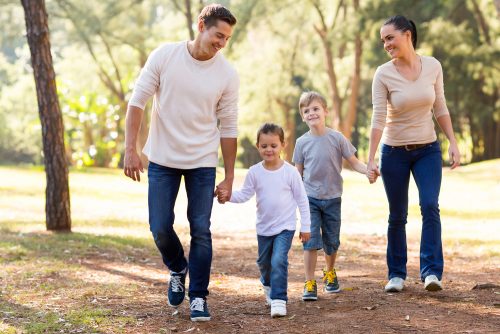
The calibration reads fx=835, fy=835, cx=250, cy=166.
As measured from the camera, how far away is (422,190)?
6.70m

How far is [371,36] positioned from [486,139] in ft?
45.6

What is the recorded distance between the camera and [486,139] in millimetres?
41156

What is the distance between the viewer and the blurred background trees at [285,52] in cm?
3272

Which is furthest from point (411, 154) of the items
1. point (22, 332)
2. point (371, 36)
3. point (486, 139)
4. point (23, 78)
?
point (23, 78)

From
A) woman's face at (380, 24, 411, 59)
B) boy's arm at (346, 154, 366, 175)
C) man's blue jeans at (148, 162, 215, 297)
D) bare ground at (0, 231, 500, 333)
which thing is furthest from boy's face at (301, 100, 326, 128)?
bare ground at (0, 231, 500, 333)

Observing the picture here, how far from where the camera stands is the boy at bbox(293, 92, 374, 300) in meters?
6.71

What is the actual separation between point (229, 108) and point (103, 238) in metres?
6.05

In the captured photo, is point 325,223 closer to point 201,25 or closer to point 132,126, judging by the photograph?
point 132,126

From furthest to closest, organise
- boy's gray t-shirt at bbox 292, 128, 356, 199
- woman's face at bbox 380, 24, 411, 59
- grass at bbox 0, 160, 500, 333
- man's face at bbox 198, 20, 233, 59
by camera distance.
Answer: boy's gray t-shirt at bbox 292, 128, 356, 199 < woman's face at bbox 380, 24, 411, 59 < grass at bbox 0, 160, 500, 333 < man's face at bbox 198, 20, 233, 59

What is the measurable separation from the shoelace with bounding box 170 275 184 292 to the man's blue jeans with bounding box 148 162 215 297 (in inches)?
12.0

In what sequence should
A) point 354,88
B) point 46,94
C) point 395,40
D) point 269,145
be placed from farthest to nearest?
point 354,88, point 46,94, point 395,40, point 269,145

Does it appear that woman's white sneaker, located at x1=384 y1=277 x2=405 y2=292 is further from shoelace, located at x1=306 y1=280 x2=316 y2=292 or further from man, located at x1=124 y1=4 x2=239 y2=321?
man, located at x1=124 y1=4 x2=239 y2=321

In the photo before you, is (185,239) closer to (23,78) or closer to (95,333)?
(95,333)

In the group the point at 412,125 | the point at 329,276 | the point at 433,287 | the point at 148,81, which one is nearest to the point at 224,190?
the point at 148,81
